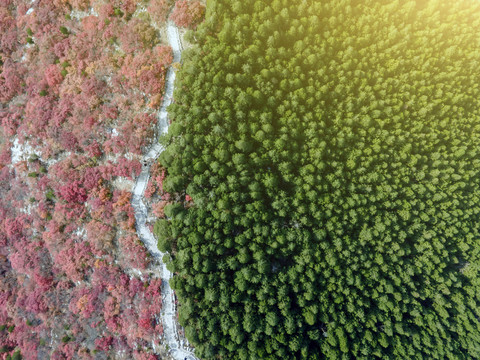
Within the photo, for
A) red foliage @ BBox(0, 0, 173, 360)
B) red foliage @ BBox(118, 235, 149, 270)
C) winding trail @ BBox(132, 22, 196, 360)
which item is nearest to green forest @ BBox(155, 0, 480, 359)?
A: winding trail @ BBox(132, 22, 196, 360)

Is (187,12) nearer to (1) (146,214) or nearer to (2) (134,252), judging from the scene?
(1) (146,214)

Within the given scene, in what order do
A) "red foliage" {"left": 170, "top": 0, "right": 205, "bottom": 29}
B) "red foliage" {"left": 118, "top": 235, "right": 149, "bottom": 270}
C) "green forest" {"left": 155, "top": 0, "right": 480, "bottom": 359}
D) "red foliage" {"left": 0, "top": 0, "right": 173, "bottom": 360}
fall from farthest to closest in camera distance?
"red foliage" {"left": 0, "top": 0, "right": 173, "bottom": 360}, "red foliage" {"left": 170, "top": 0, "right": 205, "bottom": 29}, "red foliage" {"left": 118, "top": 235, "right": 149, "bottom": 270}, "green forest" {"left": 155, "top": 0, "right": 480, "bottom": 359}

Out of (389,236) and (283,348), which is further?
(389,236)

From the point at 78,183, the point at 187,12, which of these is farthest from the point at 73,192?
the point at 187,12

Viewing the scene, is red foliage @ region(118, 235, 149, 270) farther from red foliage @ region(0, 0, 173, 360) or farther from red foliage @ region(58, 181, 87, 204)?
red foliage @ region(58, 181, 87, 204)

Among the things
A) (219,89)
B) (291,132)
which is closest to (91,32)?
(219,89)

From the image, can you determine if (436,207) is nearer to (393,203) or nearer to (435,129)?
(393,203)
